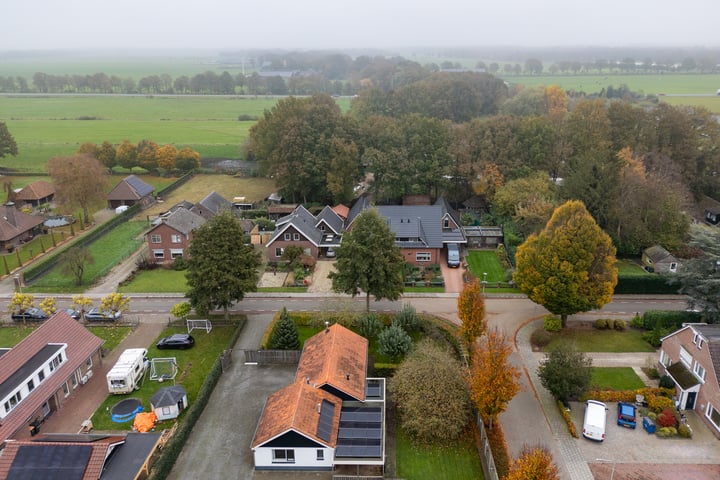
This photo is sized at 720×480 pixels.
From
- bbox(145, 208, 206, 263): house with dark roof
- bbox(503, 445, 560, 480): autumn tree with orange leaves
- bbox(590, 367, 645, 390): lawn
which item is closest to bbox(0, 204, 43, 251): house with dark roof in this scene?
bbox(145, 208, 206, 263): house with dark roof

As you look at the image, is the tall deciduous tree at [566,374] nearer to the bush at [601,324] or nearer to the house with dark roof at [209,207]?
the bush at [601,324]

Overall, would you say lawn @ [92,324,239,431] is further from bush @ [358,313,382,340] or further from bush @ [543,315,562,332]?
bush @ [543,315,562,332]

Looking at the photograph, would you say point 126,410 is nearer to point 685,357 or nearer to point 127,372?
point 127,372

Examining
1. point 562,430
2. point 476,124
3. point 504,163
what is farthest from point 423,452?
point 476,124

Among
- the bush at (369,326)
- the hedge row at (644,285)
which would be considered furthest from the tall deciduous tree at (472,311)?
the hedge row at (644,285)

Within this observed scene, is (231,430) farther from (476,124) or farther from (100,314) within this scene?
(476,124)

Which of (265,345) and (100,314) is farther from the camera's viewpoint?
(100,314)

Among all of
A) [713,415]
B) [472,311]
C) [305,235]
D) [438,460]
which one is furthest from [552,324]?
[305,235]
